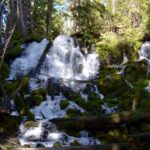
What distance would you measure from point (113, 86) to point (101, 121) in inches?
220

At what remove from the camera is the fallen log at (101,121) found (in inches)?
452

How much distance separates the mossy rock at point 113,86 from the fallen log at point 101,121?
5.00 m

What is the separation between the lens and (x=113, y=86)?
56.4 ft

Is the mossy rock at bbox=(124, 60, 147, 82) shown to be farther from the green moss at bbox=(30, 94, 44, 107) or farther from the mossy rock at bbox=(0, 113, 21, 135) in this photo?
the mossy rock at bbox=(0, 113, 21, 135)

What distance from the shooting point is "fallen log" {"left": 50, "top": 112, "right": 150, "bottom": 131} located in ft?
37.7

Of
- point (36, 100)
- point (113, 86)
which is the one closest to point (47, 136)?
point (36, 100)

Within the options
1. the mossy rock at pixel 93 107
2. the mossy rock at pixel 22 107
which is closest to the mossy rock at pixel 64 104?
the mossy rock at pixel 93 107

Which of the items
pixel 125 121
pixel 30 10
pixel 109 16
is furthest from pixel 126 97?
pixel 30 10

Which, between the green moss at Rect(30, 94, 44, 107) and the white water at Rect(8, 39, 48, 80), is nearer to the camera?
the green moss at Rect(30, 94, 44, 107)

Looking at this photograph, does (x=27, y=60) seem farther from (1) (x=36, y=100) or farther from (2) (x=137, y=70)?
(2) (x=137, y=70)

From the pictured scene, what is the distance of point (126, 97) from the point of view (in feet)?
52.6

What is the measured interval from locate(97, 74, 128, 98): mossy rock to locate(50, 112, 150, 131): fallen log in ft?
16.4

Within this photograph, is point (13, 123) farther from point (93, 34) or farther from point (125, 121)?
point (93, 34)

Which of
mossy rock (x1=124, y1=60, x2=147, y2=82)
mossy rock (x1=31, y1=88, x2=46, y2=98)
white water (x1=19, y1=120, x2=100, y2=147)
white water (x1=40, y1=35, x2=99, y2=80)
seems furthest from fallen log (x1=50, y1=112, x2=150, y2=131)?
white water (x1=40, y1=35, x2=99, y2=80)
